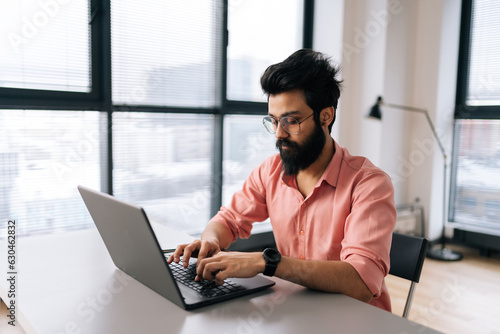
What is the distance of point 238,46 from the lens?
350cm

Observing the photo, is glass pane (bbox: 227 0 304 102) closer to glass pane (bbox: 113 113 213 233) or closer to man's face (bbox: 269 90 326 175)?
glass pane (bbox: 113 113 213 233)

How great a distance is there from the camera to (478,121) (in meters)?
3.98

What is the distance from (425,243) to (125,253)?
3.04 feet

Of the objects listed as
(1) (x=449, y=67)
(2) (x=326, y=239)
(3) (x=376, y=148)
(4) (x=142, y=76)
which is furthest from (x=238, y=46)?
(2) (x=326, y=239)

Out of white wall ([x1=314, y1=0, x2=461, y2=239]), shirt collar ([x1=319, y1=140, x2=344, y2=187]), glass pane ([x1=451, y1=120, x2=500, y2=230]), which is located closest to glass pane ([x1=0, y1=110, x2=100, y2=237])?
shirt collar ([x1=319, y1=140, x2=344, y2=187])

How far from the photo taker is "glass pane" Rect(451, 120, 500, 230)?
12.8 ft

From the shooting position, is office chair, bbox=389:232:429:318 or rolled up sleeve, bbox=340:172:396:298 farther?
office chair, bbox=389:232:429:318

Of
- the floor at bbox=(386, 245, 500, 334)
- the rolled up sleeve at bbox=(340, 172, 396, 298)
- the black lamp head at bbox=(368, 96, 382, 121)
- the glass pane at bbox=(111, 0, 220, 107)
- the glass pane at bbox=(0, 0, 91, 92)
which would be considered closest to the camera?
the rolled up sleeve at bbox=(340, 172, 396, 298)

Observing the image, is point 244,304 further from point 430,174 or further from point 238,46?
point 430,174

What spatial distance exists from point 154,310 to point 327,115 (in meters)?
0.91

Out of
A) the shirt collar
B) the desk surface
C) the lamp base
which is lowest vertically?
the lamp base

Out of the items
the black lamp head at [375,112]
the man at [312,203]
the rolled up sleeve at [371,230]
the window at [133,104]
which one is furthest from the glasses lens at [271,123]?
the black lamp head at [375,112]

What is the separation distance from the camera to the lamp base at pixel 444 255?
3857 mm

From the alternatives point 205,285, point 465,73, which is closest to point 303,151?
point 205,285
